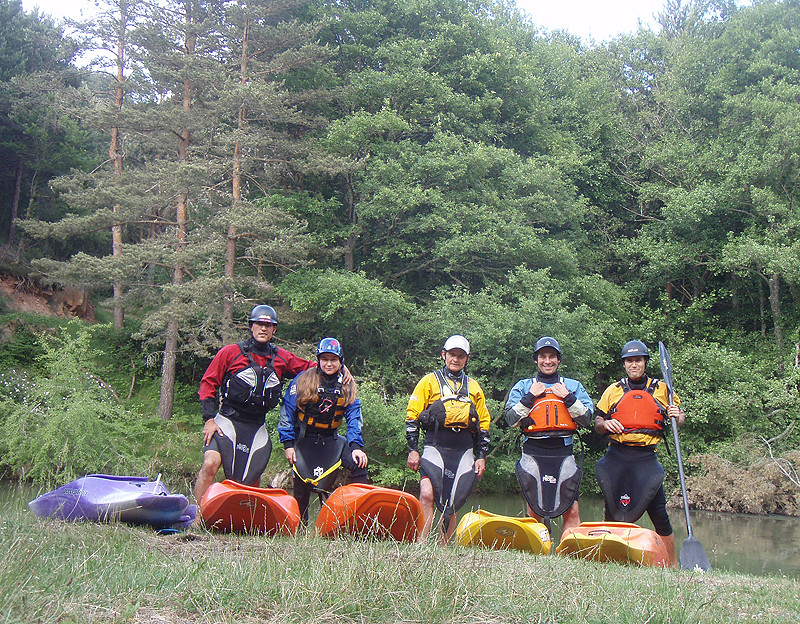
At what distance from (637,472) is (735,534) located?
9.44 meters

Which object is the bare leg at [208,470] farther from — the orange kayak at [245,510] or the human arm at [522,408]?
the human arm at [522,408]

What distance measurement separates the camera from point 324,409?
5.94 metres

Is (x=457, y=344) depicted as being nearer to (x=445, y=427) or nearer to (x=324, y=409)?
(x=445, y=427)

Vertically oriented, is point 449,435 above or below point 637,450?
above

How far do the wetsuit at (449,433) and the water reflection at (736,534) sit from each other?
4276 mm

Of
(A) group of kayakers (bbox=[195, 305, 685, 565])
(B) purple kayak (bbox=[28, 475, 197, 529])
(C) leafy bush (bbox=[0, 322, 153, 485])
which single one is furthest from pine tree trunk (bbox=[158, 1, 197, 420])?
(B) purple kayak (bbox=[28, 475, 197, 529])

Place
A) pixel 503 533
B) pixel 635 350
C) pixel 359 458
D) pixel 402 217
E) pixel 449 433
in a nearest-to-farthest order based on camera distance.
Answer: pixel 503 533
pixel 359 458
pixel 449 433
pixel 635 350
pixel 402 217

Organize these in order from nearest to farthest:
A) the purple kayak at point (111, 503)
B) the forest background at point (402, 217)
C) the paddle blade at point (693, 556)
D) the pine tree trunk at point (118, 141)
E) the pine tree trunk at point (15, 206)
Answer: the purple kayak at point (111, 503) → the paddle blade at point (693, 556) → the forest background at point (402, 217) → the pine tree trunk at point (118, 141) → the pine tree trunk at point (15, 206)

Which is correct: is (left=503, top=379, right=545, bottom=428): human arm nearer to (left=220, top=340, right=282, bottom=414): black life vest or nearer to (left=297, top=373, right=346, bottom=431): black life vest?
(left=297, top=373, right=346, bottom=431): black life vest

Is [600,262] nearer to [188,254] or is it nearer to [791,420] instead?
[791,420]

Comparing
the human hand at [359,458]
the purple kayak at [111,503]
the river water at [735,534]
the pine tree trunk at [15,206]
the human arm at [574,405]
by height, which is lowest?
the river water at [735,534]

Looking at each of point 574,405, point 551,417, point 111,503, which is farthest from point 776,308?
point 111,503

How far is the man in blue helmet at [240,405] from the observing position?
19.1ft

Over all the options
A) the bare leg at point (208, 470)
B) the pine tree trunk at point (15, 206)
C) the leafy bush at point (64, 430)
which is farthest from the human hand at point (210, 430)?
the pine tree trunk at point (15, 206)
